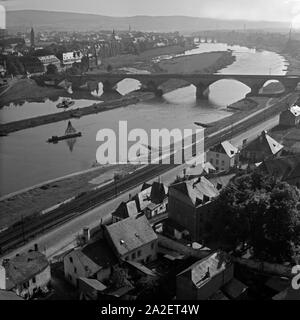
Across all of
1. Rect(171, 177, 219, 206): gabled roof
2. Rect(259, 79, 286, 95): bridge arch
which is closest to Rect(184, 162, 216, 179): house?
Rect(171, 177, 219, 206): gabled roof

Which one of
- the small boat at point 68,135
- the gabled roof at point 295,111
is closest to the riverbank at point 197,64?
the gabled roof at point 295,111

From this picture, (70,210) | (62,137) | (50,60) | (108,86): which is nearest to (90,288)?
(70,210)

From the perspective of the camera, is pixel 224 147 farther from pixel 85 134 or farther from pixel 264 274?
pixel 85 134

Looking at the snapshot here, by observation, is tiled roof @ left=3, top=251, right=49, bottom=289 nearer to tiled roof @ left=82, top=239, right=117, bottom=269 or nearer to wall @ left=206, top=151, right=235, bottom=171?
tiled roof @ left=82, top=239, right=117, bottom=269

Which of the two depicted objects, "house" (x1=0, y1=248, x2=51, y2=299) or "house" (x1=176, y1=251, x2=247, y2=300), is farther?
"house" (x1=0, y1=248, x2=51, y2=299)

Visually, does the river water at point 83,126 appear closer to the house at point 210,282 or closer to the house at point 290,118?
the house at point 290,118

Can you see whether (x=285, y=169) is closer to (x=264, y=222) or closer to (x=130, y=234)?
(x=264, y=222)
